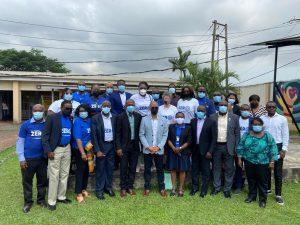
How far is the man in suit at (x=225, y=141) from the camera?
23.8ft

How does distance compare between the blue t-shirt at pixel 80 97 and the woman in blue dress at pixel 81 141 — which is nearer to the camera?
the woman in blue dress at pixel 81 141

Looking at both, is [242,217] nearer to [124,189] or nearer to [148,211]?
[148,211]

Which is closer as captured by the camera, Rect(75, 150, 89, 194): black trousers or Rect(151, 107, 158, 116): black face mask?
Rect(75, 150, 89, 194): black trousers

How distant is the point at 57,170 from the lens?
6.55 metres

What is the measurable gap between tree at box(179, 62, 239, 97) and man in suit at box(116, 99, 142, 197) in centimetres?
1229

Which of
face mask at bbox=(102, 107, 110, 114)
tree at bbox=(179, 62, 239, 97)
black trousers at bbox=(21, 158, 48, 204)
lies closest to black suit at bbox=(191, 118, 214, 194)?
face mask at bbox=(102, 107, 110, 114)

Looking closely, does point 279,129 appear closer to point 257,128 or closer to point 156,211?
point 257,128

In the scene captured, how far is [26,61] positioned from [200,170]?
43.7 meters

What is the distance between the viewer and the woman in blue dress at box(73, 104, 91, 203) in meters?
6.79

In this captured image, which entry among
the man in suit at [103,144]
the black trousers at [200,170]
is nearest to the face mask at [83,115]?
the man in suit at [103,144]

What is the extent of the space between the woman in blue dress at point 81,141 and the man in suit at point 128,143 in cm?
63

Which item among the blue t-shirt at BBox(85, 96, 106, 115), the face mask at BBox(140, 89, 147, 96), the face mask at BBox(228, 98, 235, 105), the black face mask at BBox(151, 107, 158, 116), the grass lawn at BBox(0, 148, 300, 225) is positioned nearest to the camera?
the grass lawn at BBox(0, 148, 300, 225)

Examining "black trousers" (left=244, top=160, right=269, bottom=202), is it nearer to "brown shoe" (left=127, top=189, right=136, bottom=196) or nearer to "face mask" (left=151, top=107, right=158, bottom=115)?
"face mask" (left=151, top=107, right=158, bottom=115)

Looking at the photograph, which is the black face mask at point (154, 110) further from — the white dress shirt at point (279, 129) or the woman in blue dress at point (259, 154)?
the white dress shirt at point (279, 129)
